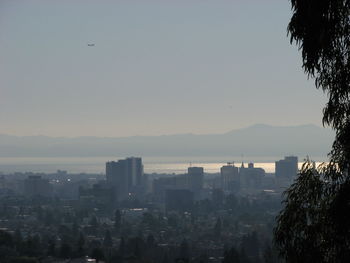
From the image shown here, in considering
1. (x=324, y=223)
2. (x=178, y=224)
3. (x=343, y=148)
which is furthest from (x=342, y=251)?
(x=178, y=224)

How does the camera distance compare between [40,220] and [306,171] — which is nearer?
[306,171]

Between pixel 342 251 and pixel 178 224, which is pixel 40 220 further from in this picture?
pixel 342 251

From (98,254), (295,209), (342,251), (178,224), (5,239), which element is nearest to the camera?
(342,251)

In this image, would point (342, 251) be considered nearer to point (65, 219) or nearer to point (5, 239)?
point (5, 239)

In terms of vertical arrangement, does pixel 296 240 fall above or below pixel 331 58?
below

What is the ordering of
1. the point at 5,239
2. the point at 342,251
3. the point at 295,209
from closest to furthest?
1. the point at 342,251
2. the point at 295,209
3. the point at 5,239

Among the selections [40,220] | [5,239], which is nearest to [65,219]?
[40,220]
